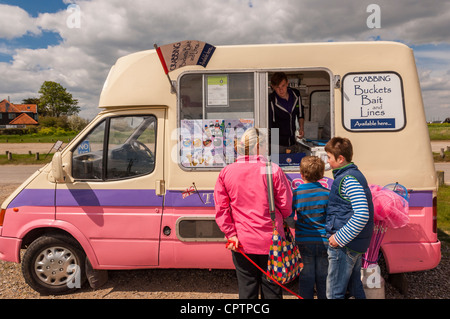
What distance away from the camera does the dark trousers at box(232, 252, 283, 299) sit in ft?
8.43

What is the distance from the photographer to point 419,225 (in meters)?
3.47

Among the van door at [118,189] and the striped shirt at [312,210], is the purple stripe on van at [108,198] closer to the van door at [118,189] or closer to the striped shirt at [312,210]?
the van door at [118,189]

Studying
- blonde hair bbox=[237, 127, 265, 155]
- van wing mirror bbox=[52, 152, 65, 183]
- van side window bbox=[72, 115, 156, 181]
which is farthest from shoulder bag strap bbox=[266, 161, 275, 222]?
van wing mirror bbox=[52, 152, 65, 183]

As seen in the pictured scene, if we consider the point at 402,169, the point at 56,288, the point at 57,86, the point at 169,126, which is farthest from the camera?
the point at 57,86

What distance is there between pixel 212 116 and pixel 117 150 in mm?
1165

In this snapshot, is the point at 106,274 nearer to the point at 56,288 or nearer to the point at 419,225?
the point at 56,288

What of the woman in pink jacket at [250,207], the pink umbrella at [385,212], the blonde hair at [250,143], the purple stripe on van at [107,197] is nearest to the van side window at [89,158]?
the purple stripe on van at [107,197]

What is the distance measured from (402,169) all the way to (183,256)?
8.17ft

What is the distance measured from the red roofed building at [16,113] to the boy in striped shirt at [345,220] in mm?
88303

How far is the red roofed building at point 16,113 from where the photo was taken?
3095 inches

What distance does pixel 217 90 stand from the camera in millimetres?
3676

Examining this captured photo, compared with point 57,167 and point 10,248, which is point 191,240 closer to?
point 57,167

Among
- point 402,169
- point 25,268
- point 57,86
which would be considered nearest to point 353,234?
point 402,169

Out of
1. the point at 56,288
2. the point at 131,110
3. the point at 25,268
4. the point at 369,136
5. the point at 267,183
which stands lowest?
the point at 56,288
